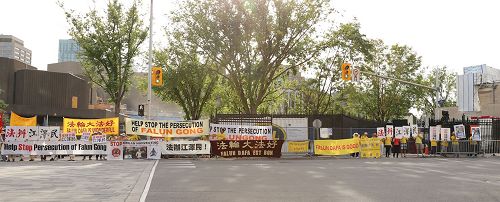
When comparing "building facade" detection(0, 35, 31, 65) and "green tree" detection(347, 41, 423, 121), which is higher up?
"building facade" detection(0, 35, 31, 65)

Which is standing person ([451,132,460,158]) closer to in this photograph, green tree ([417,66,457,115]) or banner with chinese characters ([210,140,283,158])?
banner with chinese characters ([210,140,283,158])

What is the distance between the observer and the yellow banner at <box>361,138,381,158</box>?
32594mm

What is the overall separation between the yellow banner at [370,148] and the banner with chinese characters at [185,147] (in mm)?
9556

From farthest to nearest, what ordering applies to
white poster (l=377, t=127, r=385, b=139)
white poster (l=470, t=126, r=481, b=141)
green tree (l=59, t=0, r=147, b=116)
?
1. green tree (l=59, t=0, r=147, b=116)
2. white poster (l=470, t=126, r=481, b=141)
3. white poster (l=377, t=127, r=385, b=139)

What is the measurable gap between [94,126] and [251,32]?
14709mm

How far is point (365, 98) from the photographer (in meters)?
64.6

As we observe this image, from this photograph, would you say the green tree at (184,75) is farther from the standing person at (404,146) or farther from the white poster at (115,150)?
the standing person at (404,146)

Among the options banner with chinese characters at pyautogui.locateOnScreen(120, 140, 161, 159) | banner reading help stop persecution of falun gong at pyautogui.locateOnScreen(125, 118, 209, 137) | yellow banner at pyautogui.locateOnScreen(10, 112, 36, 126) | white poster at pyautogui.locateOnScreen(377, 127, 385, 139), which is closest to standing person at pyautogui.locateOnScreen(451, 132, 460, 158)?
white poster at pyautogui.locateOnScreen(377, 127, 385, 139)

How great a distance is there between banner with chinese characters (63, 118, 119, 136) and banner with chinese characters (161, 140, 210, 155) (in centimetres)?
286

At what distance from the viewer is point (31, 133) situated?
1078 inches

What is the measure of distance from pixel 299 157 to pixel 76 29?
2380 centimetres

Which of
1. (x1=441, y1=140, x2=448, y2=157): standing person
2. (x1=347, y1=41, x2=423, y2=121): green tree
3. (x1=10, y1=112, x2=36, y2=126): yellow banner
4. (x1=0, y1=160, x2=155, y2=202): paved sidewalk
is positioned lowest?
(x1=0, y1=160, x2=155, y2=202): paved sidewalk

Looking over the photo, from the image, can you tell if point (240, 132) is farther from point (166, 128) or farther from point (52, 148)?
point (52, 148)

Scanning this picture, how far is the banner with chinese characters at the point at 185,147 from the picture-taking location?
96.2 ft
